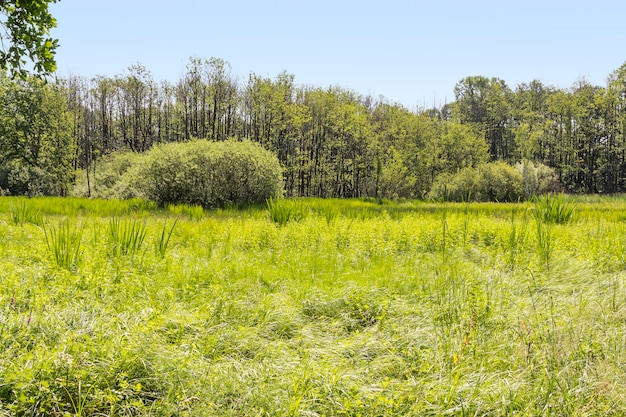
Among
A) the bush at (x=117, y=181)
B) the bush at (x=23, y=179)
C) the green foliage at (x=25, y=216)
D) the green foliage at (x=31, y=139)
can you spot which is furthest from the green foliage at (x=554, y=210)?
the green foliage at (x=31, y=139)

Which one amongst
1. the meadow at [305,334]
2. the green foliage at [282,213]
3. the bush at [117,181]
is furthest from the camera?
the bush at [117,181]

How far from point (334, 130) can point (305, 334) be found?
36574 mm

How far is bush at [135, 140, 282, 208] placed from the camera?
14133 mm

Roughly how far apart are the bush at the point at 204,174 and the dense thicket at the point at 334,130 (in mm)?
18688

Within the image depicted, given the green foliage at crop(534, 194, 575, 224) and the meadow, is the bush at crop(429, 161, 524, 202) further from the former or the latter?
the meadow

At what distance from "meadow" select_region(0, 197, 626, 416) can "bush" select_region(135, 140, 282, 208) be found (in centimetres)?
853

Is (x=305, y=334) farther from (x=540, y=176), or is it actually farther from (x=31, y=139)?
(x=540, y=176)

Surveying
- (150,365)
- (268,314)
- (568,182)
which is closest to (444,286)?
(268,314)

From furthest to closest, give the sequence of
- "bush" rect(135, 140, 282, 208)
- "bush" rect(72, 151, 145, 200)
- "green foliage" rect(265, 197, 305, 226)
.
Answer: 1. "bush" rect(72, 151, 145, 200)
2. "bush" rect(135, 140, 282, 208)
3. "green foliage" rect(265, 197, 305, 226)

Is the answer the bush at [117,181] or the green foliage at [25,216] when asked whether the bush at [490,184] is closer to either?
the bush at [117,181]

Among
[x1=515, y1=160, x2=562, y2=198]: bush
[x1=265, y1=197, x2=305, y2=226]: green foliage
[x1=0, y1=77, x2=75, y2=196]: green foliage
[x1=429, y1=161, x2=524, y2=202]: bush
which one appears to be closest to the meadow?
[x1=265, y1=197, x2=305, y2=226]: green foliage

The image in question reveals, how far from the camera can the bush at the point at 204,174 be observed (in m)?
14.1

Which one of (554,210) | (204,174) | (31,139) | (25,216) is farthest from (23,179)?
(554,210)

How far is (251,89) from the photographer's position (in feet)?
125
